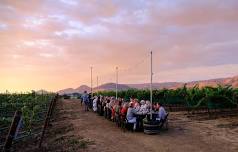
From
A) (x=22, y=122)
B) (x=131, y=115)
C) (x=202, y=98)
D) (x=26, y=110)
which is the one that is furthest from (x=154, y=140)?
(x=26, y=110)

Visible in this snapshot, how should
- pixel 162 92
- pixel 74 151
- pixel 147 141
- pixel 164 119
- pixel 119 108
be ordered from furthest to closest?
pixel 162 92, pixel 119 108, pixel 164 119, pixel 147 141, pixel 74 151

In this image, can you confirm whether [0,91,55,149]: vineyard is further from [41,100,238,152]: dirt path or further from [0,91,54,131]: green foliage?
[41,100,238,152]: dirt path

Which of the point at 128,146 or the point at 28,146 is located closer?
the point at 128,146

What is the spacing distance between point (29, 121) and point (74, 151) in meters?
12.5

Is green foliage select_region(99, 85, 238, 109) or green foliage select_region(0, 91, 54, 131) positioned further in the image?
green foliage select_region(99, 85, 238, 109)

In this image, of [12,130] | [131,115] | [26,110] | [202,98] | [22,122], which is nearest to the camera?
[12,130]

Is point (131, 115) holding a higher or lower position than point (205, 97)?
lower

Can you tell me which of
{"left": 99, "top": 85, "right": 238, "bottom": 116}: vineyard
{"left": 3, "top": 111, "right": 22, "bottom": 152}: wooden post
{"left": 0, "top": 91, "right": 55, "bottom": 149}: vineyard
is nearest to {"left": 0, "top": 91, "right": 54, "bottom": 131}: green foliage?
{"left": 0, "top": 91, "right": 55, "bottom": 149}: vineyard

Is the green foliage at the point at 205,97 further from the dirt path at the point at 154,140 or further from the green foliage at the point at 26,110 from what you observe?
the green foliage at the point at 26,110

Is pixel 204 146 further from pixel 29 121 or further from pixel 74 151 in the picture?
pixel 29 121

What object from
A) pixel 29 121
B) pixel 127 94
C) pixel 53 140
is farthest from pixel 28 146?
pixel 127 94

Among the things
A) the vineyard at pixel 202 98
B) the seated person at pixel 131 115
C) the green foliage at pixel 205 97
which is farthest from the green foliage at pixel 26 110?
the green foliage at pixel 205 97

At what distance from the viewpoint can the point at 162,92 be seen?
44.0m

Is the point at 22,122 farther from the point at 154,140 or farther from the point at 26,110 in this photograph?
the point at 26,110
